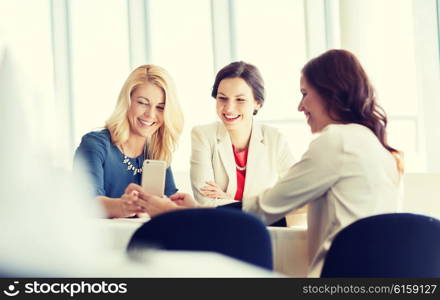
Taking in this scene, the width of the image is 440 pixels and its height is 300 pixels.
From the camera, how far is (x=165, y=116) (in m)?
3.10

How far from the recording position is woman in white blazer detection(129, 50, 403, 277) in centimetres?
194

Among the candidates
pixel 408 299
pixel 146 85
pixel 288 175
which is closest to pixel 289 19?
pixel 146 85

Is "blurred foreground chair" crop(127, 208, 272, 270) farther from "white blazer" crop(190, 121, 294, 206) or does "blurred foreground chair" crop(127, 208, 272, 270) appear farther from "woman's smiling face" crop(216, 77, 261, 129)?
"woman's smiling face" crop(216, 77, 261, 129)

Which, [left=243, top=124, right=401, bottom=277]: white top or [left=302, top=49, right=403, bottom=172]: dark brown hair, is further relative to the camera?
[left=302, top=49, right=403, bottom=172]: dark brown hair

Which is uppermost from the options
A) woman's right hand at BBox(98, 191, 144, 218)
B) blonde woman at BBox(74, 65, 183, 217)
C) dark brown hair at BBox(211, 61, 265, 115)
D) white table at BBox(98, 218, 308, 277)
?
dark brown hair at BBox(211, 61, 265, 115)

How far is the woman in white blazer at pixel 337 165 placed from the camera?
6.38 feet

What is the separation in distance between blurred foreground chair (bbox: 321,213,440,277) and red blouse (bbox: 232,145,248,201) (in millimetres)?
1681

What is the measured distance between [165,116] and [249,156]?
539mm

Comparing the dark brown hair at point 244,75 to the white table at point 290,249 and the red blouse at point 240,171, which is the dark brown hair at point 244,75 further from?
the white table at point 290,249

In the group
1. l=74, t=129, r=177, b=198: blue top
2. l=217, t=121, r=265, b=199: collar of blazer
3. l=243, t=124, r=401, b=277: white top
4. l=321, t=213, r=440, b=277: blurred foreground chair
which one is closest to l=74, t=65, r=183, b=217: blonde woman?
l=74, t=129, r=177, b=198: blue top

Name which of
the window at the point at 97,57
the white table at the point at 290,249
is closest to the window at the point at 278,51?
the window at the point at 97,57

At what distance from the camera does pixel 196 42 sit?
21.6 feet

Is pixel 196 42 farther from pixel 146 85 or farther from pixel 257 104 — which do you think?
pixel 146 85

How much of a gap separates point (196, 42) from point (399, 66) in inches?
85.0
